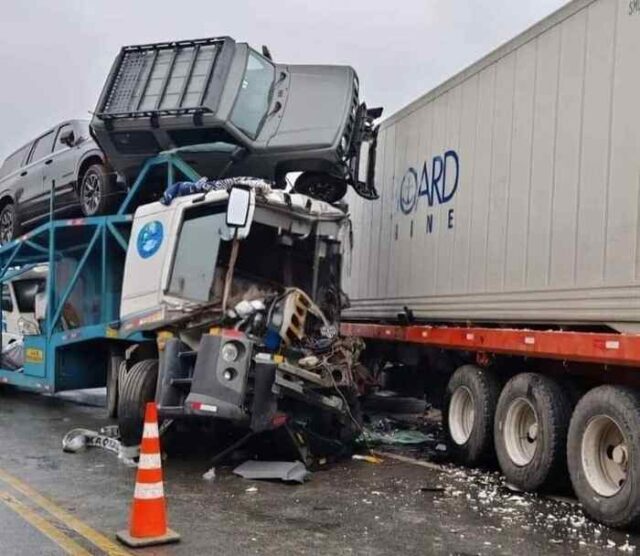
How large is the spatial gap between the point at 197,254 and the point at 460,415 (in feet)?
10.3

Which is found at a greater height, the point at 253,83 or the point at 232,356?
the point at 253,83

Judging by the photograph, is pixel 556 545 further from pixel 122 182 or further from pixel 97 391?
pixel 97 391

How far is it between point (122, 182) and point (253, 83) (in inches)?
92.4

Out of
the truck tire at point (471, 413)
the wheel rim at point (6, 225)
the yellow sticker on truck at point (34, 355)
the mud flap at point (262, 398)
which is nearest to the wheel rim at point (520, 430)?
the truck tire at point (471, 413)

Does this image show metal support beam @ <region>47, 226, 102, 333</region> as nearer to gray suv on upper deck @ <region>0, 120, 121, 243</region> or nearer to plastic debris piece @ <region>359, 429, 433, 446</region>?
gray suv on upper deck @ <region>0, 120, 121, 243</region>

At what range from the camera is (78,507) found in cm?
596

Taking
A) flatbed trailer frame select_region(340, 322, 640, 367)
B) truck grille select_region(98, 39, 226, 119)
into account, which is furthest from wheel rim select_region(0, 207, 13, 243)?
flatbed trailer frame select_region(340, 322, 640, 367)

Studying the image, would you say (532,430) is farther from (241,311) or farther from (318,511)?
(241,311)

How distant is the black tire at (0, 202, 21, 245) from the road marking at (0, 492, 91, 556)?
25.8ft

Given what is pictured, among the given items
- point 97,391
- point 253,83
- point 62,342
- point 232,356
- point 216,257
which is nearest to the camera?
point 232,356

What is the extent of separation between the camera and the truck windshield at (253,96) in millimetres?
9094

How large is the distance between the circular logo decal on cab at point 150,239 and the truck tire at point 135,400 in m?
1.19

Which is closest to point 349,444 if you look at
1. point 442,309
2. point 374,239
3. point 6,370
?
point 442,309

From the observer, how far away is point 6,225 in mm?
13812
